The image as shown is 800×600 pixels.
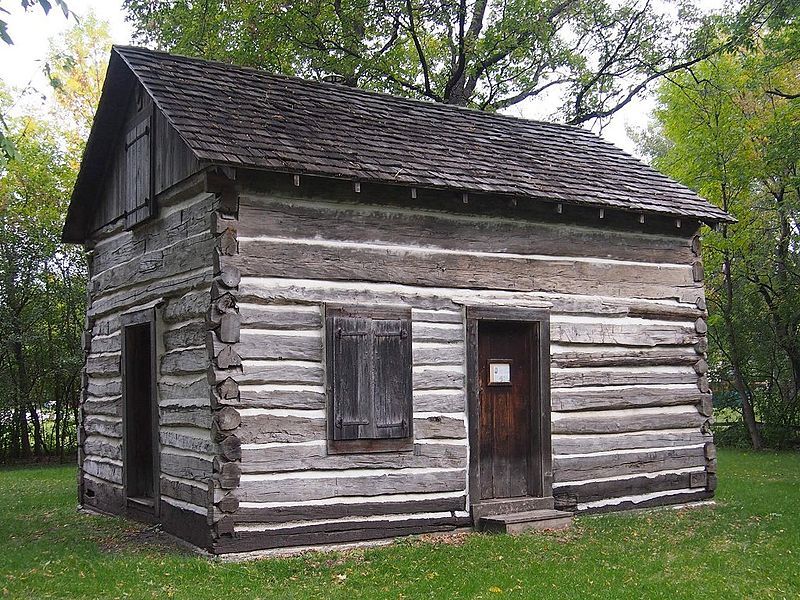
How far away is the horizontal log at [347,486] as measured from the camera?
8.69m

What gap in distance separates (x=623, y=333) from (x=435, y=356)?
289 centimetres

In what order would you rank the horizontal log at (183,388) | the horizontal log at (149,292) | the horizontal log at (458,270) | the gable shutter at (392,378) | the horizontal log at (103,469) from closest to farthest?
the horizontal log at (183,388) → the horizontal log at (458,270) → the horizontal log at (149,292) → the gable shutter at (392,378) → the horizontal log at (103,469)

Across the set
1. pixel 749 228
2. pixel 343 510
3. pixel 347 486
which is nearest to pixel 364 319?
pixel 347 486

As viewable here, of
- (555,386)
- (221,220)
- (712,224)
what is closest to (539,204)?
(555,386)

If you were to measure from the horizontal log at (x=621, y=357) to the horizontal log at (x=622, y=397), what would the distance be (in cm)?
32

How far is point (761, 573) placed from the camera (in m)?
7.98

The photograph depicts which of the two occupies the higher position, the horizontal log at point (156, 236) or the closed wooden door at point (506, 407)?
the horizontal log at point (156, 236)

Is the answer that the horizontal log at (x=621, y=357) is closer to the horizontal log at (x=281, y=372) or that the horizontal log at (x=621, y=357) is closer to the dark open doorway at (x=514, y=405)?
the dark open doorway at (x=514, y=405)

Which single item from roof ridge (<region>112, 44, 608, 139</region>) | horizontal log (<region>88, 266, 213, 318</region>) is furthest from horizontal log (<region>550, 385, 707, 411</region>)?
horizontal log (<region>88, 266, 213, 318</region>)

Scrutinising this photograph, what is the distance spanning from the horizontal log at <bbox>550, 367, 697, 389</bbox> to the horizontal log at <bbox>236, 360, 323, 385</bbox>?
3194 mm

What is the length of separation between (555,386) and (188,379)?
438 cm

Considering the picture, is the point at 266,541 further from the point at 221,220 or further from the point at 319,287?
the point at 221,220

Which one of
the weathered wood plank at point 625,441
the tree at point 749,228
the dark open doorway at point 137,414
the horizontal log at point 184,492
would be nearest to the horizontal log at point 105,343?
the dark open doorway at point 137,414

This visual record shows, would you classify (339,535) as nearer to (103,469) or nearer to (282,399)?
(282,399)
